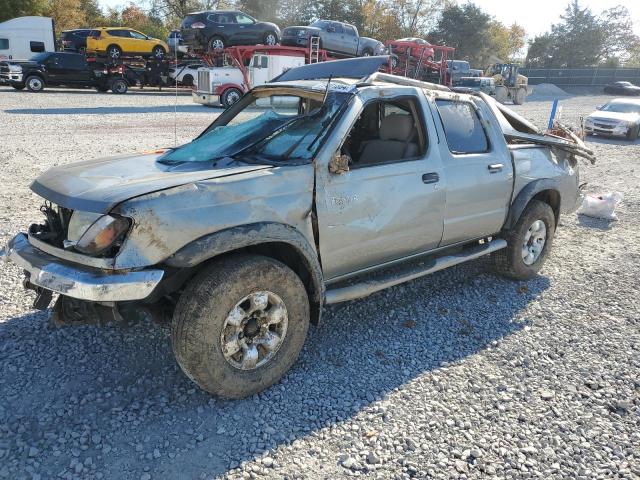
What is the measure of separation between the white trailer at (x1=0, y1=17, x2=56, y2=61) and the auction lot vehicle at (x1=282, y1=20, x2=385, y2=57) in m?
14.2

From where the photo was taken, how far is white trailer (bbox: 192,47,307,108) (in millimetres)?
20297

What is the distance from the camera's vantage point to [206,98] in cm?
2097

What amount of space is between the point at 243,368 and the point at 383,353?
1.12 meters

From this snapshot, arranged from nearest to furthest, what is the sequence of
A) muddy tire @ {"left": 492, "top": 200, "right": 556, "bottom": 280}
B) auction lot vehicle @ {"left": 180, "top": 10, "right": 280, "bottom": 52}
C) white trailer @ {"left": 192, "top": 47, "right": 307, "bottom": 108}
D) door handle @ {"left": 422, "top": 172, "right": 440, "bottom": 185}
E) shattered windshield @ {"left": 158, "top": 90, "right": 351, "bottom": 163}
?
shattered windshield @ {"left": 158, "top": 90, "right": 351, "bottom": 163}, door handle @ {"left": 422, "top": 172, "right": 440, "bottom": 185}, muddy tire @ {"left": 492, "top": 200, "right": 556, "bottom": 280}, white trailer @ {"left": 192, "top": 47, "right": 307, "bottom": 108}, auction lot vehicle @ {"left": 180, "top": 10, "right": 280, "bottom": 52}

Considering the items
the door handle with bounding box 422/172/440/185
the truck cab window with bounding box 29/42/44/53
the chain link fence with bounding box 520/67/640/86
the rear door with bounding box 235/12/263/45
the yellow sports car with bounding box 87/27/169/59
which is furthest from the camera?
the chain link fence with bounding box 520/67/640/86

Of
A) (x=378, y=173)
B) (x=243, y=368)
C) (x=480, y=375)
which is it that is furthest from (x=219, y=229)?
(x=480, y=375)

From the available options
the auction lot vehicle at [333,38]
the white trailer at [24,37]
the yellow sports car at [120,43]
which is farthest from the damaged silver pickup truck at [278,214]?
the white trailer at [24,37]

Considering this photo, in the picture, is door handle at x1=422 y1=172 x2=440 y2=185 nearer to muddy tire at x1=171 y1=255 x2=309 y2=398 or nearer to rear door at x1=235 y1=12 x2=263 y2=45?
muddy tire at x1=171 y1=255 x2=309 y2=398

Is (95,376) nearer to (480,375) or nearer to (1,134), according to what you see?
(480,375)

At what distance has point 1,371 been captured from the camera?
3.29 m

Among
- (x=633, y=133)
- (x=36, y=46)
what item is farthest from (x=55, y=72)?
(x=633, y=133)

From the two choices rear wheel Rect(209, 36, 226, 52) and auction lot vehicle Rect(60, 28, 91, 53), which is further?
auction lot vehicle Rect(60, 28, 91, 53)

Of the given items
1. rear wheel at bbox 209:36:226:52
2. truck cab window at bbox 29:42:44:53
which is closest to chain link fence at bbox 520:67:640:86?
rear wheel at bbox 209:36:226:52

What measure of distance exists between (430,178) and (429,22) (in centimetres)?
6292
